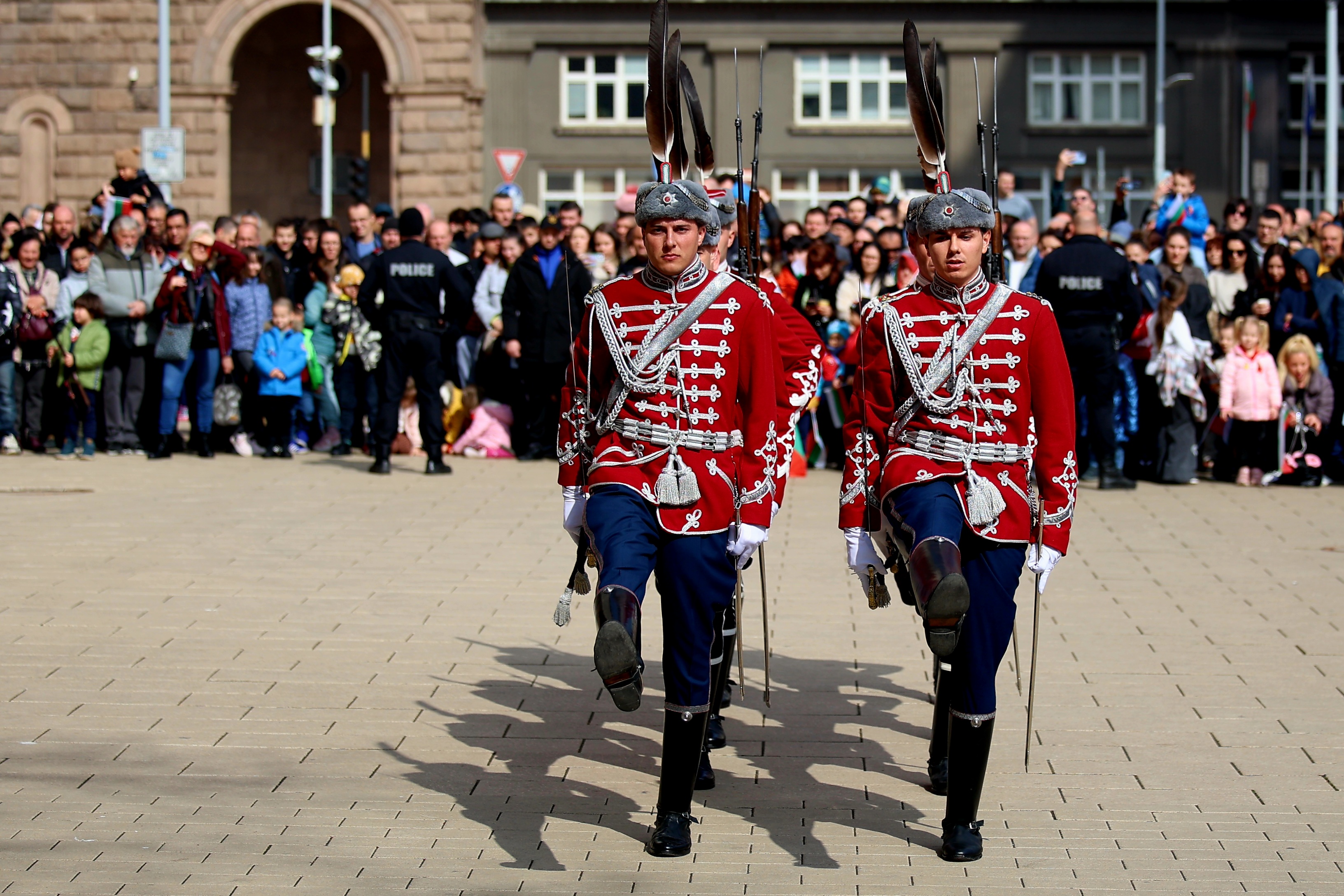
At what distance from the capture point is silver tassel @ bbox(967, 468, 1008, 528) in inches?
217

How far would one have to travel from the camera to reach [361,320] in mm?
15750

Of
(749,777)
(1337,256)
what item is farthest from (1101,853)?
(1337,256)

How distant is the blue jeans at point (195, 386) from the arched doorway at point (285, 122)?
26208mm

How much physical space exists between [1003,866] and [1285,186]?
35.7 m

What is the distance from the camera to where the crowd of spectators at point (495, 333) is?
48.1 feet

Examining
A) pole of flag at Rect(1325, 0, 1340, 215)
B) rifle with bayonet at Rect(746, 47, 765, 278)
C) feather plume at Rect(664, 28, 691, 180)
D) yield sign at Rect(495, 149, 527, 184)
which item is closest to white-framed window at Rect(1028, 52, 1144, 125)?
pole of flag at Rect(1325, 0, 1340, 215)

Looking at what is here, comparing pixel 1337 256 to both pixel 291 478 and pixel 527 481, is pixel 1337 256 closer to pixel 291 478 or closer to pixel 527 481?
pixel 527 481

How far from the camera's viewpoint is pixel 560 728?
23.1 feet

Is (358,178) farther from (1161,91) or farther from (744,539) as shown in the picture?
(744,539)

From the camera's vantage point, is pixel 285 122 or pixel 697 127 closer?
→ pixel 697 127

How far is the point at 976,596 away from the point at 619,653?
1.14 meters

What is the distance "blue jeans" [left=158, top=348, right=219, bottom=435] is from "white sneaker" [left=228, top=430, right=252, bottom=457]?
302mm

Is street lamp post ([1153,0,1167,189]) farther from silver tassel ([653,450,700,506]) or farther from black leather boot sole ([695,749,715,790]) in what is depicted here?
silver tassel ([653,450,700,506])

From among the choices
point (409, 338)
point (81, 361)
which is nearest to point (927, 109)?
point (409, 338)
